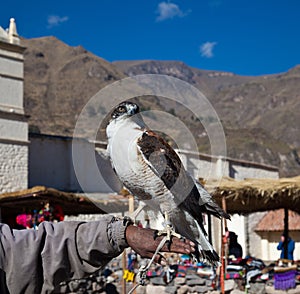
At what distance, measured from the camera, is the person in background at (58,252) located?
2.09m

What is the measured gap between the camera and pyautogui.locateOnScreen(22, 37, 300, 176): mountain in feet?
237

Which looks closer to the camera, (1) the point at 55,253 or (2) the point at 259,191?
(1) the point at 55,253

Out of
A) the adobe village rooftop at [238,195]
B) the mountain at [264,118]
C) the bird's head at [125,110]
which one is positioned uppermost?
the mountain at [264,118]

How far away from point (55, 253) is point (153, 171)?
1124mm

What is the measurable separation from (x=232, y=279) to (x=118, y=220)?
8.39m

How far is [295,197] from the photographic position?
408 inches

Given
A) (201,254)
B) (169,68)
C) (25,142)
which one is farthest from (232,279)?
(169,68)

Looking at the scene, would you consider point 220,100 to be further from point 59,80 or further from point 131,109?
point 131,109

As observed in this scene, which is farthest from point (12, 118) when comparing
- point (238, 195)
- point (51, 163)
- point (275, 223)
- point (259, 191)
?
point (275, 223)

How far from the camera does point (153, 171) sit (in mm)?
3170

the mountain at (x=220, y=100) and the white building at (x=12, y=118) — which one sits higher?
the mountain at (x=220, y=100)

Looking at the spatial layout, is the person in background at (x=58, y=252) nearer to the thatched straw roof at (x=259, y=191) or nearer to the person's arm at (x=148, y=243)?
the person's arm at (x=148, y=243)

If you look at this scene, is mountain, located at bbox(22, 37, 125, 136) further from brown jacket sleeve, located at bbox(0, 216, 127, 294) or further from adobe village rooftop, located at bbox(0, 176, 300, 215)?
brown jacket sleeve, located at bbox(0, 216, 127, 294)

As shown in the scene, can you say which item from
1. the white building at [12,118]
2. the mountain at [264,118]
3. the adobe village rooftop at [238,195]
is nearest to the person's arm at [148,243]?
the adobe village rooftop at [238,195]
